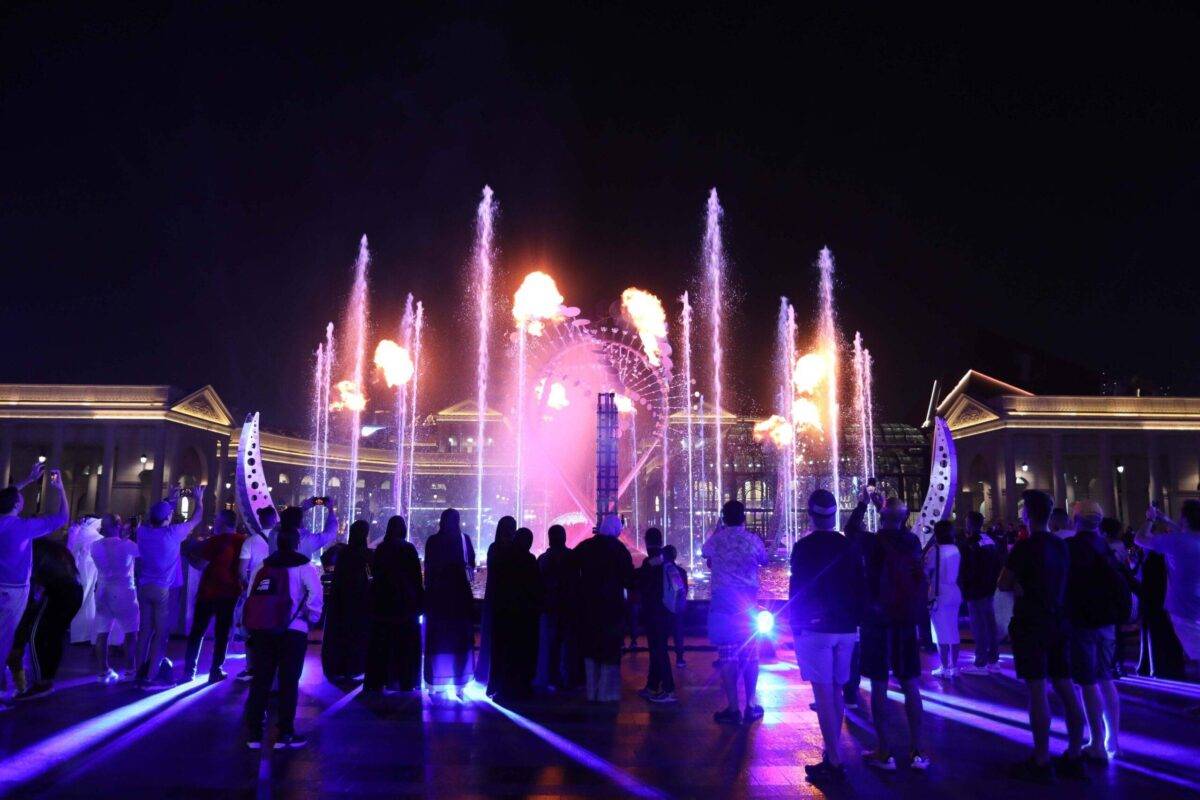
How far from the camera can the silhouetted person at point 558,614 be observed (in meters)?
9.05

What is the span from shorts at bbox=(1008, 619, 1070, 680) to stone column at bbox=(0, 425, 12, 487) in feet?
249

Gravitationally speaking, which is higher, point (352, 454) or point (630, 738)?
point (352, 454)

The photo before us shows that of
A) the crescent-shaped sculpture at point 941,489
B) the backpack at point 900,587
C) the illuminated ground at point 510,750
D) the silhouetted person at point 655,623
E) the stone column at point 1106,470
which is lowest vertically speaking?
the illuminated ground at point 510,750

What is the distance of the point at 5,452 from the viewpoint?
65250 millimetres

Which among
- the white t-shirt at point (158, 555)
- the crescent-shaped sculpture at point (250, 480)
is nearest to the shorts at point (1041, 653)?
the white t-shirt at point (158, 555)

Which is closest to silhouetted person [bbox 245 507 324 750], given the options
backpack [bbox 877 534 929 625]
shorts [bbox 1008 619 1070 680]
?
backpack [bbox 877 534 929 625]

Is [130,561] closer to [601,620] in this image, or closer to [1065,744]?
[601,620]

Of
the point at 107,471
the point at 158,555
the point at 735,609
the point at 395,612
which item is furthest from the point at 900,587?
the point at 107,471

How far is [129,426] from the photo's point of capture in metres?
67.6

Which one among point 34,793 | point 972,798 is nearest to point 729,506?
point 972,798

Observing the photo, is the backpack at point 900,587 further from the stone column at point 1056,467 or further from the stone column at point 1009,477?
the stone column at point 1056,467

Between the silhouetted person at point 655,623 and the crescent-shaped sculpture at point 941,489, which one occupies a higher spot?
the crescent-shaped sculpture at point 941,489

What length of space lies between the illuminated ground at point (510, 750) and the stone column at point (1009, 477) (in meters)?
59.4

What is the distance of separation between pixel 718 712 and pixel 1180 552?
5.05 m
